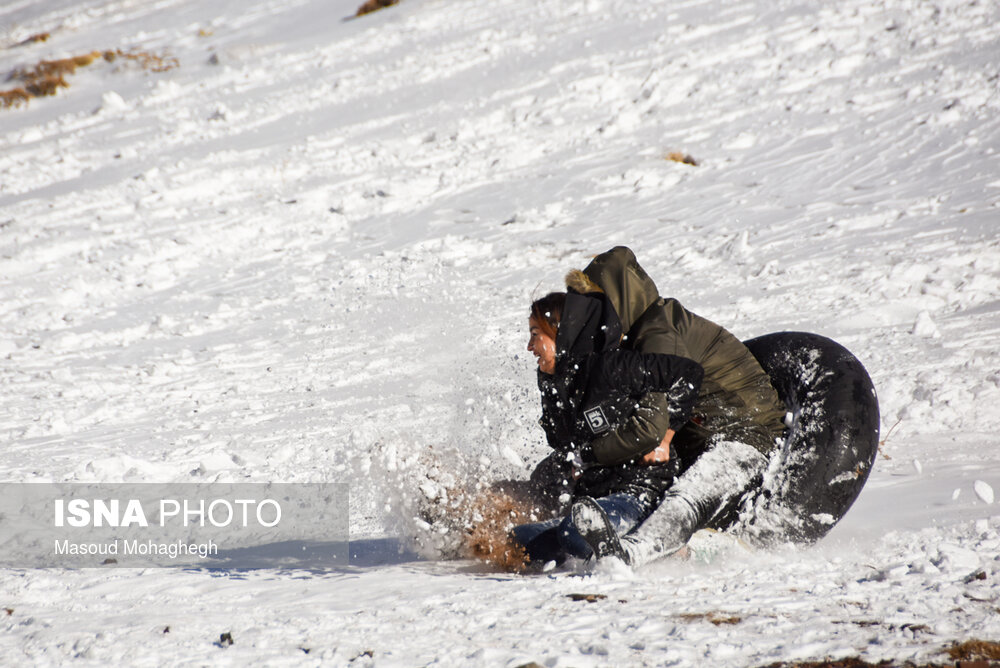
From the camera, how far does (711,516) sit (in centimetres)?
371

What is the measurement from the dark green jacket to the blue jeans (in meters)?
0.19

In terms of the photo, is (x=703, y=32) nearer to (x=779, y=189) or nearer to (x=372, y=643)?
(x=779, y=189)

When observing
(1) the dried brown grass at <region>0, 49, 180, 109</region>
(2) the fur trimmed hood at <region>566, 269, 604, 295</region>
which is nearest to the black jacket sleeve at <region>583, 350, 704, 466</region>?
(2) the fur trimmed hood at <region>566, 269, 604, 295</region>

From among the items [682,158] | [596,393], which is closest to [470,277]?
[682,158]

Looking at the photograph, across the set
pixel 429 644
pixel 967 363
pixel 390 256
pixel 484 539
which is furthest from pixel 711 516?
pixel 390 256

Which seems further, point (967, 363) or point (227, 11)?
point (227, 11)

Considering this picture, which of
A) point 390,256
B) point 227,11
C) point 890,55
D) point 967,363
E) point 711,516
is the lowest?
point 711,516

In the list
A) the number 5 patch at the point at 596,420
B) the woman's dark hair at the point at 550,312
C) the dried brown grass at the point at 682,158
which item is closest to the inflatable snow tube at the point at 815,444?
the number 5 patch at the point at 596,420

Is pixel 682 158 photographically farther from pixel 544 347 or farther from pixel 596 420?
pixel 596 420

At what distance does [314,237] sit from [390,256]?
1.35 metres

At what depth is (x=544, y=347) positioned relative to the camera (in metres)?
3.83

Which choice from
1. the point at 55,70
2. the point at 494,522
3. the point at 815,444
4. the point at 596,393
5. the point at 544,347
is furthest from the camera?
the point at 55,70

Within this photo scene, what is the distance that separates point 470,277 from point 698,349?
4.83m

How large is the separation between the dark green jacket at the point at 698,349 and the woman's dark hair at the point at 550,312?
104 mm
